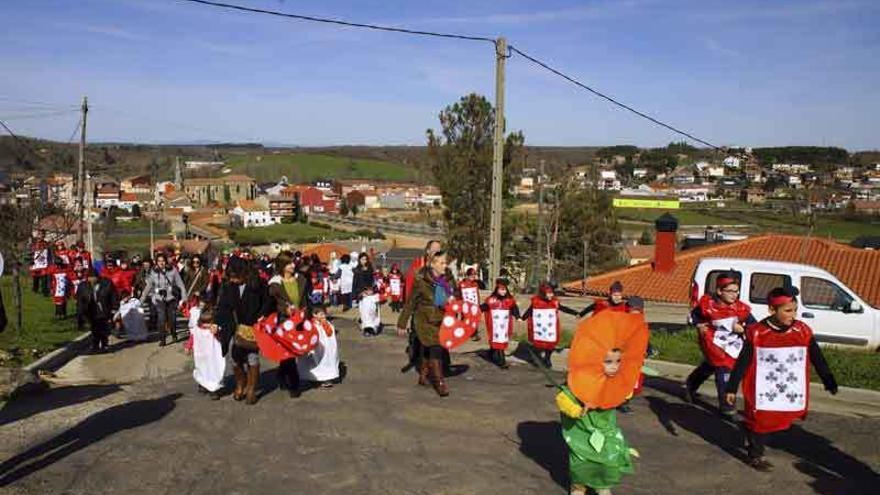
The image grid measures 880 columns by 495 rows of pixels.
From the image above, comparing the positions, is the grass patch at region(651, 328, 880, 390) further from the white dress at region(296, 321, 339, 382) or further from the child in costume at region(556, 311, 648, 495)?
the child in costume at region(556, 311, 648, 495)

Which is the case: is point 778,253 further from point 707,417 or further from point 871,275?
point 707,417

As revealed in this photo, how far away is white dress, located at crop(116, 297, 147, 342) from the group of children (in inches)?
378

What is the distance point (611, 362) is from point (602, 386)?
205mm

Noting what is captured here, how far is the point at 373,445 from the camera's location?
25.2 feet

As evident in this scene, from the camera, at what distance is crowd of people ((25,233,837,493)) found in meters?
5.78

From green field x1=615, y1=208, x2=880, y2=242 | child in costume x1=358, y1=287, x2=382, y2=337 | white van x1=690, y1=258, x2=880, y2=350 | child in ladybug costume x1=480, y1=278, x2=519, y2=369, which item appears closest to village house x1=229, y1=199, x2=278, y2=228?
green field x1=615, y1=208, x2=880, y2=242

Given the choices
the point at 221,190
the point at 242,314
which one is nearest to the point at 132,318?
the point at 242,314

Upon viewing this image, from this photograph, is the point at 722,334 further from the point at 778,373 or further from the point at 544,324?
the point at 544,324

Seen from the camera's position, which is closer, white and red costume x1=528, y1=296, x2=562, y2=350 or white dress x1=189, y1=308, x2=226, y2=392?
white dress x1=189, y1=308, x2=226, y2=392

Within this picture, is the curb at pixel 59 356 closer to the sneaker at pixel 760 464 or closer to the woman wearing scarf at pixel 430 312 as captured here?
the woman wearing scarf at pixel 430 312

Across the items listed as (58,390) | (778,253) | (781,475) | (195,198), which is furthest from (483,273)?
(195,198)

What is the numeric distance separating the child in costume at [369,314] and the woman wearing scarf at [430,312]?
201 inches

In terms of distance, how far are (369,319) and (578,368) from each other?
984 centimetres

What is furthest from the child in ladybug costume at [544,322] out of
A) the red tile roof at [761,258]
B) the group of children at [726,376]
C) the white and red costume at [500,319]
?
the red tile roof at [761,258]
